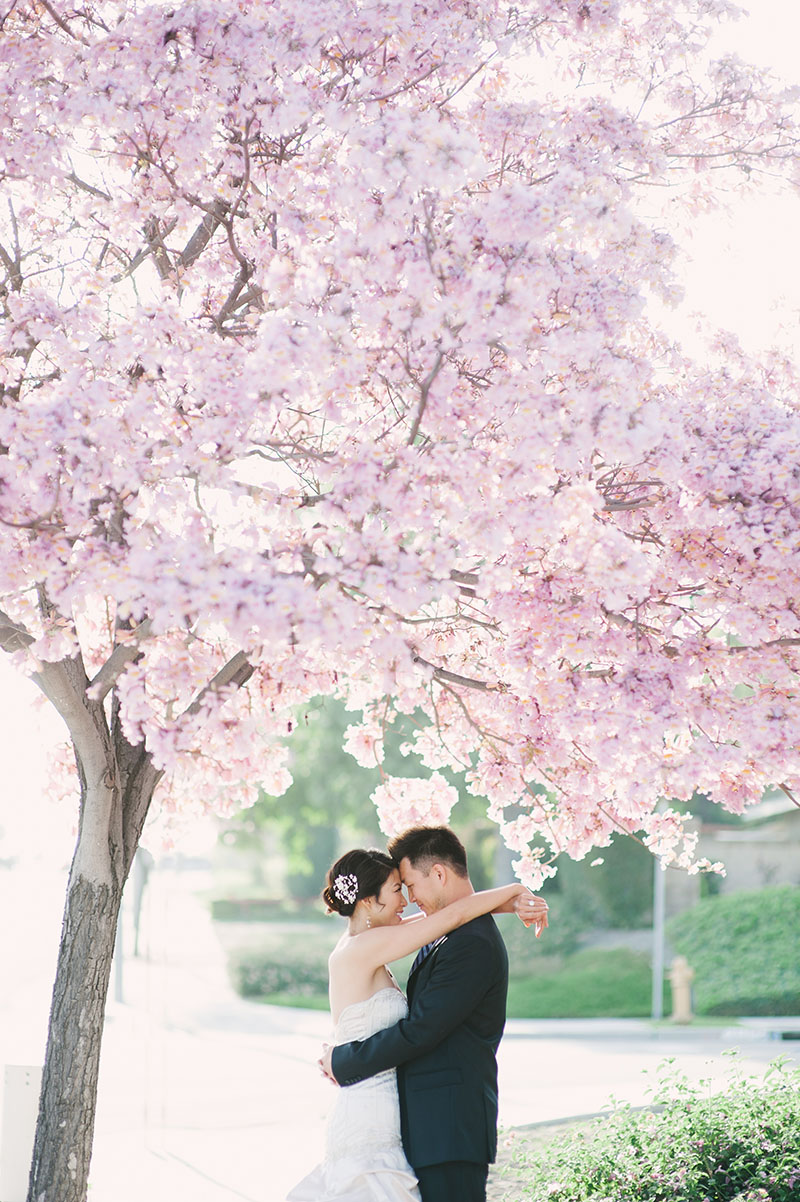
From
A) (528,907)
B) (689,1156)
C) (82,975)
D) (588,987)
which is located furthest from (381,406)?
(588,987)

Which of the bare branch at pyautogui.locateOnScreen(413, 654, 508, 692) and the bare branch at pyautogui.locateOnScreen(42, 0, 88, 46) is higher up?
the bare branch at pyautogui.locateOnScreen(42, 0, 88, 46)

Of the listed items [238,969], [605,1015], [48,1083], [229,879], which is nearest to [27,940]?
[238,969]

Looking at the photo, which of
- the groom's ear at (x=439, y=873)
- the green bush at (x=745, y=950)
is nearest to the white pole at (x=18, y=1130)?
the groom's ear at (x=439, y=873)

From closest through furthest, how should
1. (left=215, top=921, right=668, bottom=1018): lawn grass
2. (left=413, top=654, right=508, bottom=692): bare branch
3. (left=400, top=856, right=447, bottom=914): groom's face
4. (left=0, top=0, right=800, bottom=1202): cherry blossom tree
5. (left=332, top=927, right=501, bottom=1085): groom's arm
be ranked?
(left=0, top=0, right=800, bottom=1202): cherry blossom tree → (left=332, top=927, right=501, bottom=1085): groom's arm → (left=400, top=856, right=447, bottom=914): groom's face → (left=413, top=654, right=508, bottom=692): bare branch → (left=215, top=921, right=668, bottom=1018): lawn grass

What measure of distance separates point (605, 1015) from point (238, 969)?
6.99m

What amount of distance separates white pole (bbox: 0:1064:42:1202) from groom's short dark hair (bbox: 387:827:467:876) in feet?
9.95

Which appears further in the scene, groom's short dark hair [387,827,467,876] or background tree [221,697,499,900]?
background tree [221,697,499,900]

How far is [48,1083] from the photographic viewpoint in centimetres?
551

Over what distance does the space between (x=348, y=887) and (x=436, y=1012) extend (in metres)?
0.57

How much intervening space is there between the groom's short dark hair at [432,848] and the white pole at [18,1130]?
3.03 meters

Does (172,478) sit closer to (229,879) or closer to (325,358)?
(325,358)

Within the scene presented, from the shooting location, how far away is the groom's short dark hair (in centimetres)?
446

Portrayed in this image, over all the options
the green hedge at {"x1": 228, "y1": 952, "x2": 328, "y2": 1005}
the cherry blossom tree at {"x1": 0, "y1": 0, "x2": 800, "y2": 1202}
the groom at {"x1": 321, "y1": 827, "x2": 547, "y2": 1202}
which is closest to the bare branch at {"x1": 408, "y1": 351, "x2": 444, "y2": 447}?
the cherry blossom tree at {"x1": 0, "y1": 0, "x2": 800, "y2": 1202}

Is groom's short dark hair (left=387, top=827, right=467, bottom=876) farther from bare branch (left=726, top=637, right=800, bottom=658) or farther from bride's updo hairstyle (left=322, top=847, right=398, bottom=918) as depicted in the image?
bare branch (left=726, top=637, right=800, bottom=658)
